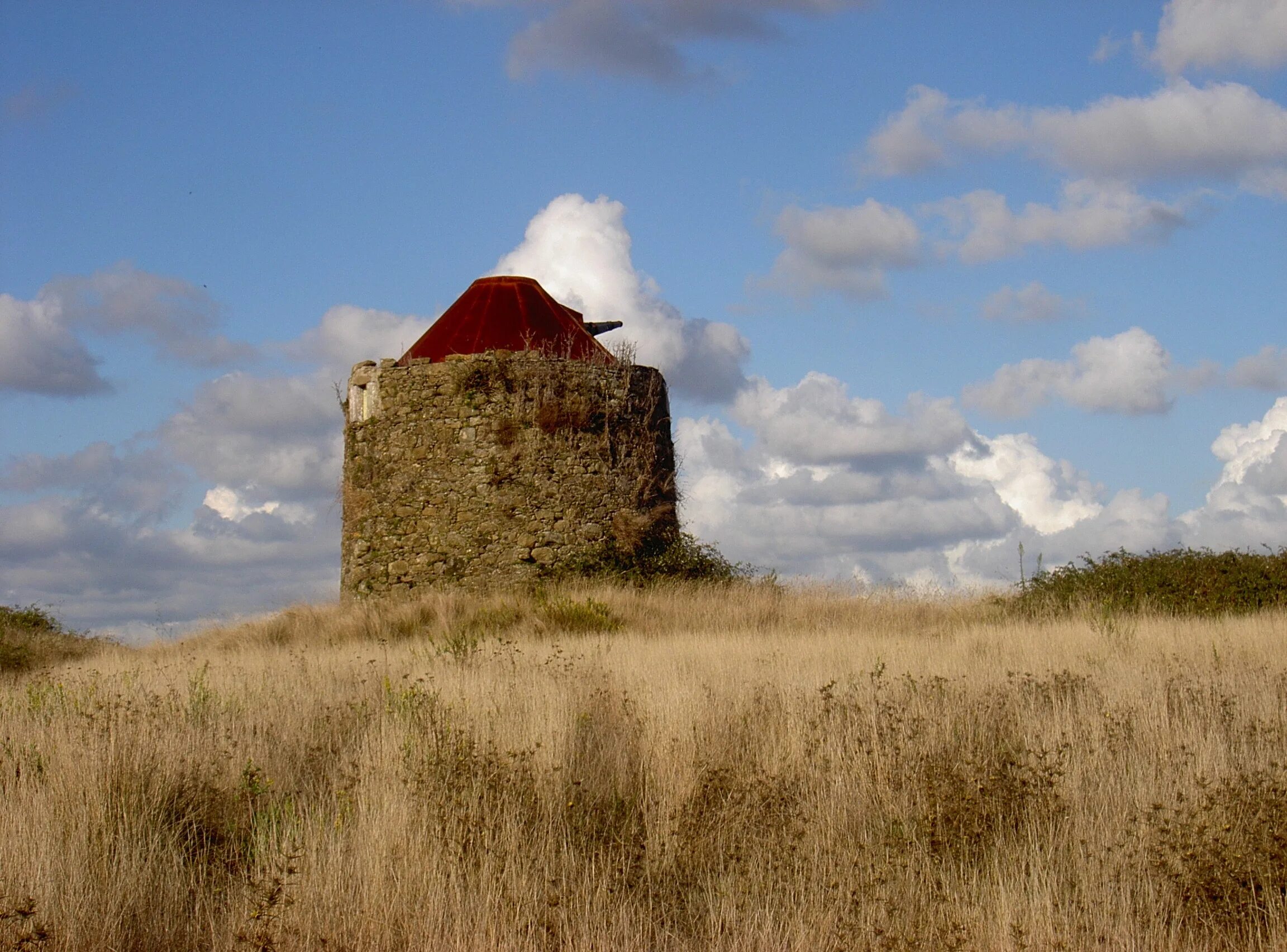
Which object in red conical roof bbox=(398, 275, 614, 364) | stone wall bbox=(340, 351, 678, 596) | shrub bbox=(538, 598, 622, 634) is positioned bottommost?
shrub bbox=(538, 598, 622, 634)

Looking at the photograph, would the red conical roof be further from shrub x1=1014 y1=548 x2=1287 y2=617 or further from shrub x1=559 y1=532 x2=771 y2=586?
shrub x1=1014 y1=548 x2=1287 y2=617

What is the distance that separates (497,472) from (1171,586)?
33.9 ft

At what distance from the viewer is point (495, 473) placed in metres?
17.3

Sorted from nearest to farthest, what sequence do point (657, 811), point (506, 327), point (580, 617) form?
1. point (657, 811)
2. point (580, 617)
3. point (506, 327)

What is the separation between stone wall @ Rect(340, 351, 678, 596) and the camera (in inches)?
682

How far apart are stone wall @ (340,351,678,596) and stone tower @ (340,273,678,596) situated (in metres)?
0.02

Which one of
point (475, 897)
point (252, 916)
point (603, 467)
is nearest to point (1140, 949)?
point (475, 897)

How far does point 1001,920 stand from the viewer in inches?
167

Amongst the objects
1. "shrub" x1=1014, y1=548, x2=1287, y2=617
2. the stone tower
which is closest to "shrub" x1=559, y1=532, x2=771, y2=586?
the stone tower

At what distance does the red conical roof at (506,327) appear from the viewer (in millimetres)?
18719

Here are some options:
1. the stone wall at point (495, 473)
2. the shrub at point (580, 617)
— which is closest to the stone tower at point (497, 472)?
the stone wall at point (495, 473)

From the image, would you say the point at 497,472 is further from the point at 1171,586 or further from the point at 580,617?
the point at 1171,586

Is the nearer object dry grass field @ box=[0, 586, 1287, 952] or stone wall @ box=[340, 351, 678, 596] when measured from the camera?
dry grass field @ box=[0, 586, 1287, 952]

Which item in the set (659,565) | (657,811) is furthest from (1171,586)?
(657,811)
